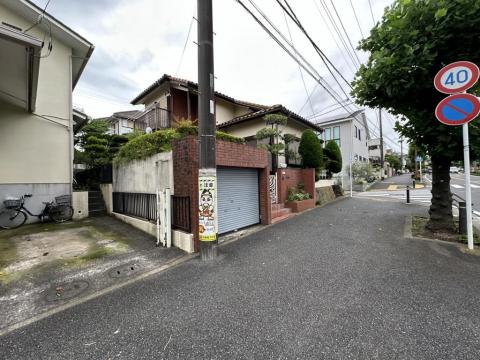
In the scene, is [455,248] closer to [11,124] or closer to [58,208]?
[58,208]

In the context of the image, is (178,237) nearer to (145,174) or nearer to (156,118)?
(145,174)

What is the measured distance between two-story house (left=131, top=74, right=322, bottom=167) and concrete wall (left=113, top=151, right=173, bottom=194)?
11.5ft

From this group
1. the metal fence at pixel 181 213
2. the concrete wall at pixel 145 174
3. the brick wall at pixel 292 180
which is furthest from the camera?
the brick wall at pixel 292 180

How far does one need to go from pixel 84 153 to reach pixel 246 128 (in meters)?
8.91

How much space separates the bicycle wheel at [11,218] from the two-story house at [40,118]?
454mm

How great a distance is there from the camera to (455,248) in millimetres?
4367

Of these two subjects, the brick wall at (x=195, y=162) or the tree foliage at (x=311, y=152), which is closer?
the brick wall at (x=195, y=162)

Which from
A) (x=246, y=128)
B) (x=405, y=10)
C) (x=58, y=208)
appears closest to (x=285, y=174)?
(x=246, y=128)

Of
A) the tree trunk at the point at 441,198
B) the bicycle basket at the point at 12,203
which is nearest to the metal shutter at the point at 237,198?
the tree trunk at the point at 441,198

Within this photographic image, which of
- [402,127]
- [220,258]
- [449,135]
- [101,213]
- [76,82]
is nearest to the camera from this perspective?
[220,258]

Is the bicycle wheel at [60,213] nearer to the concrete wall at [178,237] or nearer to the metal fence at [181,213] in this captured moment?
the concrete wall at [178,237]

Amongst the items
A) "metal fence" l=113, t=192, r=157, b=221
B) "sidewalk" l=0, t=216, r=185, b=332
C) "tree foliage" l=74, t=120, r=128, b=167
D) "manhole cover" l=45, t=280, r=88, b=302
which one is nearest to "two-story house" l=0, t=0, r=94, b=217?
"sidewalk" l=0, t=216, r=185, b=332

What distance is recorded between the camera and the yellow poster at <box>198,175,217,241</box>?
4.18m

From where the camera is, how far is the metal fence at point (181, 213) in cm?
480
